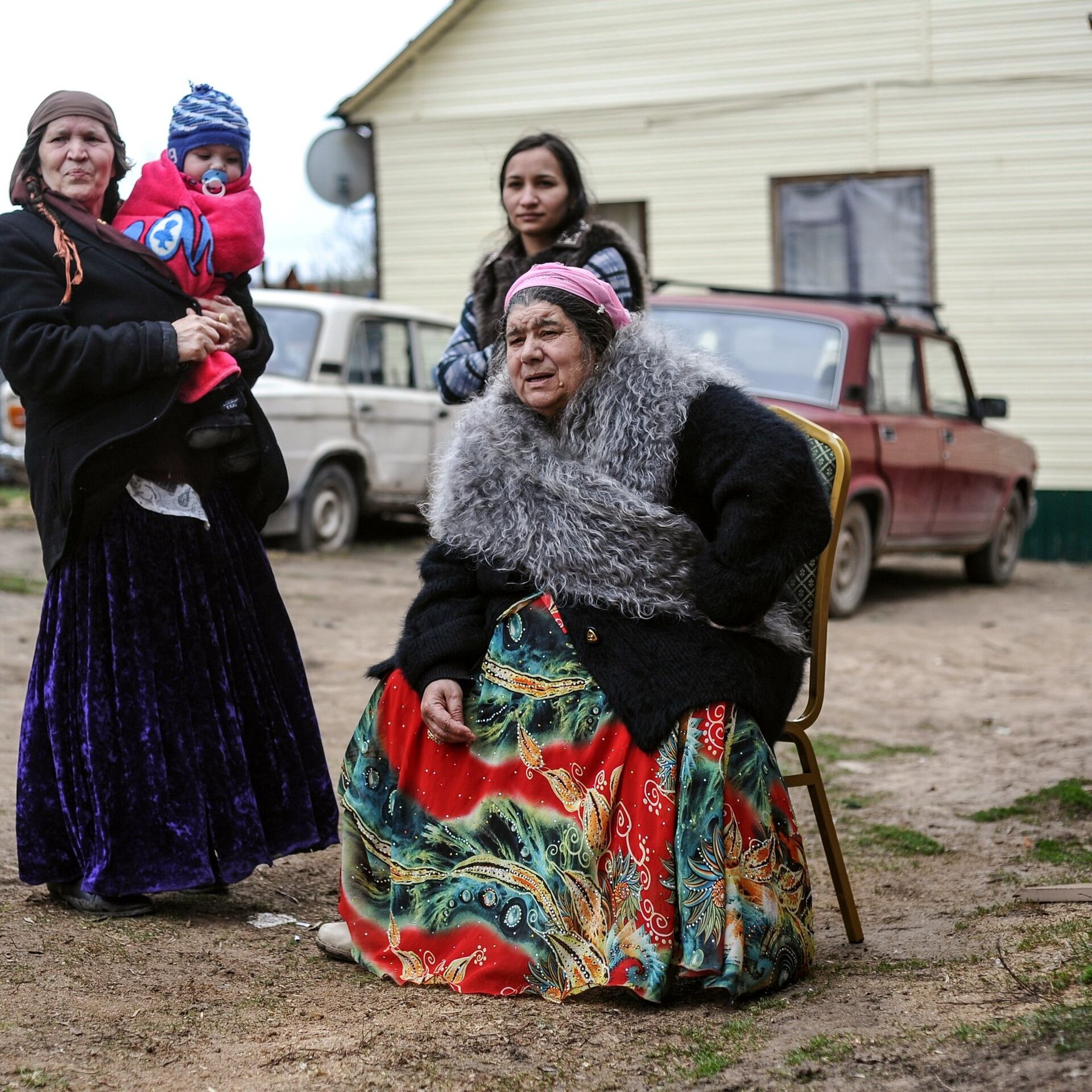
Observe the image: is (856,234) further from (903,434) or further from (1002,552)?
(903,434)

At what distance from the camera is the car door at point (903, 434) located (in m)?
9.29

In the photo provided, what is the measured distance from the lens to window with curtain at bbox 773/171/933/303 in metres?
13.7

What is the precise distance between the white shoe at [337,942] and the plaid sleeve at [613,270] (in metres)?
1.86

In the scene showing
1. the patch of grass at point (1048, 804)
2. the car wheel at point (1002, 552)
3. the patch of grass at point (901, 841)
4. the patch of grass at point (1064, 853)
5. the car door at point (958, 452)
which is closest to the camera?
the patch of grass at point (1064, 853)

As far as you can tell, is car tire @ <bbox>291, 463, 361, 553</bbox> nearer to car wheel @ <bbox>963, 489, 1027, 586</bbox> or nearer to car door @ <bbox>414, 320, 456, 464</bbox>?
car door @ <bbox>414, 320, 456, 464</bbox>

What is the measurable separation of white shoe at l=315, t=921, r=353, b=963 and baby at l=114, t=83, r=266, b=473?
3.83 feet

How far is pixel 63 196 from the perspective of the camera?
3.45 m

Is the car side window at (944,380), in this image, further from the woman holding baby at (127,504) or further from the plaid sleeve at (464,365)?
the woman holding baby at (127,504)

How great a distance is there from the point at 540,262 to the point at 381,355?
25.4 ft

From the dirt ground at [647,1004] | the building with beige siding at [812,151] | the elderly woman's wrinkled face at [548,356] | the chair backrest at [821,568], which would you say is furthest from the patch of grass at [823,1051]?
the building with beige siding at [812,151]

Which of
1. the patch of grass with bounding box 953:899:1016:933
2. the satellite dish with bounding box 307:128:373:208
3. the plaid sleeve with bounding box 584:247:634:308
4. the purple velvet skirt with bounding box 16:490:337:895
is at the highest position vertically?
the satellite dish with bounding box 307:128:373:208

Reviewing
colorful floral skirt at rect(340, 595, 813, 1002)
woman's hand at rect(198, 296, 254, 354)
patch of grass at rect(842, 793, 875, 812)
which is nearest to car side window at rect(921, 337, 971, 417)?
patch of grass at rect(842, 793, 875, 812)

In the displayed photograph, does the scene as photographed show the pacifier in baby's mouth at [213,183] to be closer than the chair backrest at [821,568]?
No

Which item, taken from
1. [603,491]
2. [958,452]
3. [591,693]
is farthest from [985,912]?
[958,452]
